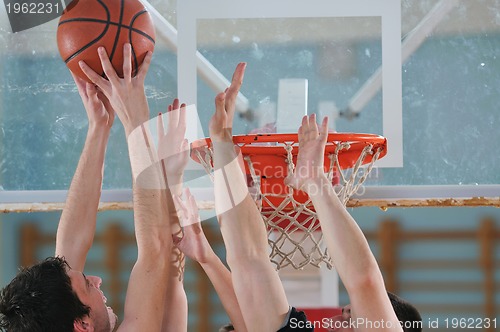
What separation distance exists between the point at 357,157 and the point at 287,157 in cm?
24

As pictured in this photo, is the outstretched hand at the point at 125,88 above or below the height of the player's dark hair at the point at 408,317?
above

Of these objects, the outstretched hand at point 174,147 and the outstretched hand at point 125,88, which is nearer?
the outstretched hand at point 125,88

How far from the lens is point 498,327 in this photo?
3.92 m

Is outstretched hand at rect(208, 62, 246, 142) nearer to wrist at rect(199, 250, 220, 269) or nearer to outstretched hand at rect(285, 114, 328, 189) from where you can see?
outstretched hand at rect(285, 114, 328, 189)

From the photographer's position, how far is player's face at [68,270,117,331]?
2.14m

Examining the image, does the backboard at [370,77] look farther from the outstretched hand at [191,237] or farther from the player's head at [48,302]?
the player's head at [48,302]

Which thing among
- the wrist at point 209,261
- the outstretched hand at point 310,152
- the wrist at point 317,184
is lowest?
the wrist at point 209,261

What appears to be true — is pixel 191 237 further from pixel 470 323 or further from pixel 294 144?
pixel 470 323

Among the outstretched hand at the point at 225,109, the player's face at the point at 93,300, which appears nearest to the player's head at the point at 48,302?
the player's face at the point at 93,300

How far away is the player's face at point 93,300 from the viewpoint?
214 centimetres

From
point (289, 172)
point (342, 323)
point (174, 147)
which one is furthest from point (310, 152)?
point (342, 323)

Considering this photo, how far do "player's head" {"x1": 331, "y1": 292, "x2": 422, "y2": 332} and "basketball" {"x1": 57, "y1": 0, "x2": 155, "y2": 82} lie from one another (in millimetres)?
1048

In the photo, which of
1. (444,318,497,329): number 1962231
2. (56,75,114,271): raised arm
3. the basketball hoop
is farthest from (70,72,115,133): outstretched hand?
(444,318,497,329): number 1962231

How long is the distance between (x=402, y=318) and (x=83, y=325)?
1008 millimetres
